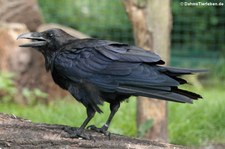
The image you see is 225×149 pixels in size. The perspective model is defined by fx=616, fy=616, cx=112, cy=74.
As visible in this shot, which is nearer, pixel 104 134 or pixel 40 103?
pixel 104 134

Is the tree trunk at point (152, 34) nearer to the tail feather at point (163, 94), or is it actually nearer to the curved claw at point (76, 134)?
the tail feather at point (163, 94)

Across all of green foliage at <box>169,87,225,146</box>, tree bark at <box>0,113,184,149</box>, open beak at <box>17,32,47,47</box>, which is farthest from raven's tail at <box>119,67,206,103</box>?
green foliage at <box>169,87,225,146</box>

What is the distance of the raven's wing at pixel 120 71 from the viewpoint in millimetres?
3617

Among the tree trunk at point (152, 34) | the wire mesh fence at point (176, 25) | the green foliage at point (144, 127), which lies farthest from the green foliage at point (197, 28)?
the green foliage at point (144, 127)

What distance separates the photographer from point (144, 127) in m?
5.27

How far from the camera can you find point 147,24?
5.28m

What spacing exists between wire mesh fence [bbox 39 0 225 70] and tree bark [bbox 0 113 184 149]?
6644 mm

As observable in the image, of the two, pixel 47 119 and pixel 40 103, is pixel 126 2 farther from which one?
pixel 40 103

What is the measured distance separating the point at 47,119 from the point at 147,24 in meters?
1.73

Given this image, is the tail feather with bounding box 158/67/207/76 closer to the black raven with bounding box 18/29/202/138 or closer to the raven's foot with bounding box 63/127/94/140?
the black raven with bounding box 18/29/202/138

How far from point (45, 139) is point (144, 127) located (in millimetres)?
1912

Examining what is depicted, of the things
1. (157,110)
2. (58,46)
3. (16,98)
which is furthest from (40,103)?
(58,46)

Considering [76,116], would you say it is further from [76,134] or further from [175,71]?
[175,71]

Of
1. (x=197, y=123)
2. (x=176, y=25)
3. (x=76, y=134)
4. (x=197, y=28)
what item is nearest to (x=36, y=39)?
(x=76, y=134)
